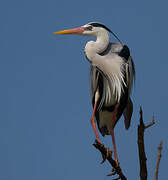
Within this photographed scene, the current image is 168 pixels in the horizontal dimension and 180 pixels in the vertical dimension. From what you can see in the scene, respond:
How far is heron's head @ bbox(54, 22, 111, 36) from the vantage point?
113 inches

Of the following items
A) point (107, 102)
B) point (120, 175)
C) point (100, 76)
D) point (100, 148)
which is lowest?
point (120, 175)

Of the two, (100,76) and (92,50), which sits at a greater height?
(92,50)

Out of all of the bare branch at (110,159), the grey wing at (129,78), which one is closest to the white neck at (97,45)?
the grey wing at (129,78)

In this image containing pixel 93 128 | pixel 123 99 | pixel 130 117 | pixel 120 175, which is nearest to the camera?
pixel 120 175

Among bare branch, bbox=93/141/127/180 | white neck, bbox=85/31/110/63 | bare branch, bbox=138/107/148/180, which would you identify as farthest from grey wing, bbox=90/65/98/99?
bare branch, bbox=138/107/148/180

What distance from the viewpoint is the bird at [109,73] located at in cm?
279

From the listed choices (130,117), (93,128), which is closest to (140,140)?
(93,128)

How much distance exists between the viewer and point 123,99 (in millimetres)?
2898

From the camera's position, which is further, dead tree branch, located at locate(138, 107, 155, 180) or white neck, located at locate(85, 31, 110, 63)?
white neck, located at locate(85, 31, 110, 63)

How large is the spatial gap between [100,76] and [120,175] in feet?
2.66

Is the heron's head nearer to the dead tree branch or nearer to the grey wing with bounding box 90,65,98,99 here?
the grey wing with bounding box 90,65,98,99

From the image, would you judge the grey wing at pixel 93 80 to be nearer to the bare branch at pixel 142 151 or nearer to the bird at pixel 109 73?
the bird at pixel 109 73

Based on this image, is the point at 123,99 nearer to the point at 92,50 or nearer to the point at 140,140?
the point at 92,50

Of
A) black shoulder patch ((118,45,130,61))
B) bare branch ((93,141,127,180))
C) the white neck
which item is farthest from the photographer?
black shoulder patch ((118,45,130,61))
